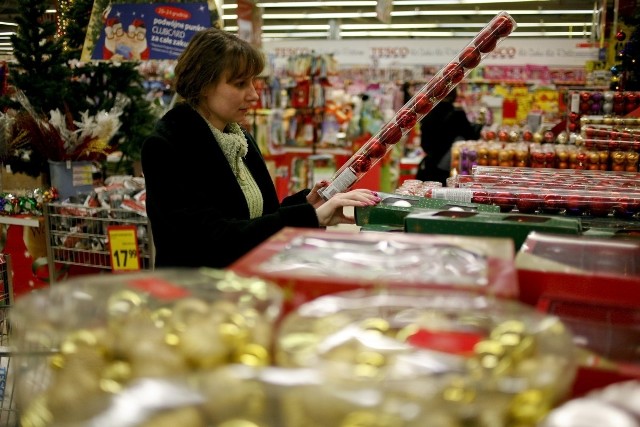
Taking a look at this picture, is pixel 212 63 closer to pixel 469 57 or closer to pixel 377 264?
pixel 469 57

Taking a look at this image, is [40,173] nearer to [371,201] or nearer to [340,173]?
[340,173]

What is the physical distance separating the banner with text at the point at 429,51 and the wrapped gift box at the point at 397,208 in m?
11.3

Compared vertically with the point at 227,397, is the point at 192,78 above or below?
above

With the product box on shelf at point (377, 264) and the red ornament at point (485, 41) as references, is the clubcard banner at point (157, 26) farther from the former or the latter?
the product box on shelf at point (377, 264)

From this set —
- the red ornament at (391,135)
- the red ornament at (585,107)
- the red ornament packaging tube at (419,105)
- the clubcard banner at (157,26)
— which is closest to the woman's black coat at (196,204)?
the red ornament packaging tube at (419,105)

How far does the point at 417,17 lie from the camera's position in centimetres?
2103

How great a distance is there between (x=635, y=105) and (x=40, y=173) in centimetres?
354

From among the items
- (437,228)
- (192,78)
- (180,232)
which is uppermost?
(192,78)

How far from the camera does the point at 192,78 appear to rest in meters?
2.34

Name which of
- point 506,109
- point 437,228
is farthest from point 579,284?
point 506,109

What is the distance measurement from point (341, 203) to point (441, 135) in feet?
13.2

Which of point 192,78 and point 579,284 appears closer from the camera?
point 579,284

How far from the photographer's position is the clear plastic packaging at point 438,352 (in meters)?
0.68

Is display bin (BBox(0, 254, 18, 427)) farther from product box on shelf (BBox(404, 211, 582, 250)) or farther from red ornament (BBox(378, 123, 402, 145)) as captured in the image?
red ornament (BBox(378, 123, 402, 145))
